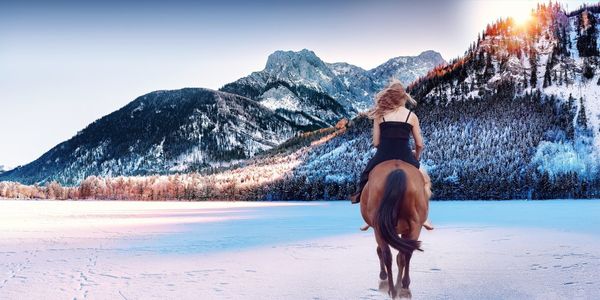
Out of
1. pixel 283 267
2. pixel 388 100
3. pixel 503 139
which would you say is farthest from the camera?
pixel 503 139

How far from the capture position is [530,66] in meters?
188

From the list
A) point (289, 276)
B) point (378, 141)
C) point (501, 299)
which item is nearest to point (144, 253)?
point (289, 276)

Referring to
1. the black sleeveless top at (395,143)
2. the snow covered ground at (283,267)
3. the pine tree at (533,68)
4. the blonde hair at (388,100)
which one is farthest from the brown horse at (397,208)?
the pine tree at (533,68)

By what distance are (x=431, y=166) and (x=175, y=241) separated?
123 m

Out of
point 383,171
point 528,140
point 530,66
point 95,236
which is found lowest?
point 95,236

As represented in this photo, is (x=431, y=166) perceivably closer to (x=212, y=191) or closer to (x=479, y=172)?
(x=479, y=172)

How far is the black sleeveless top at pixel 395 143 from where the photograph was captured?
348 inches

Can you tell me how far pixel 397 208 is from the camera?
8.25m

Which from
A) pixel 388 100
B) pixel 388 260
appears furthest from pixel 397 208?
pixel 388 100

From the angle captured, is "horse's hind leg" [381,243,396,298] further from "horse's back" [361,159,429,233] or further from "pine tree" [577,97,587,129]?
"pine tree" [577,97,587,129]

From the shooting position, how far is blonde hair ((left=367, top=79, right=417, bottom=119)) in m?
9.06

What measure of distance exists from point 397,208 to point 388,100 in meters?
2.06

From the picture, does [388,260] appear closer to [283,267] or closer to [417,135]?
[417,135]

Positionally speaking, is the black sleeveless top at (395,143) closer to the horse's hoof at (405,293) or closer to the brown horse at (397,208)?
the brown horse at (397,208)
